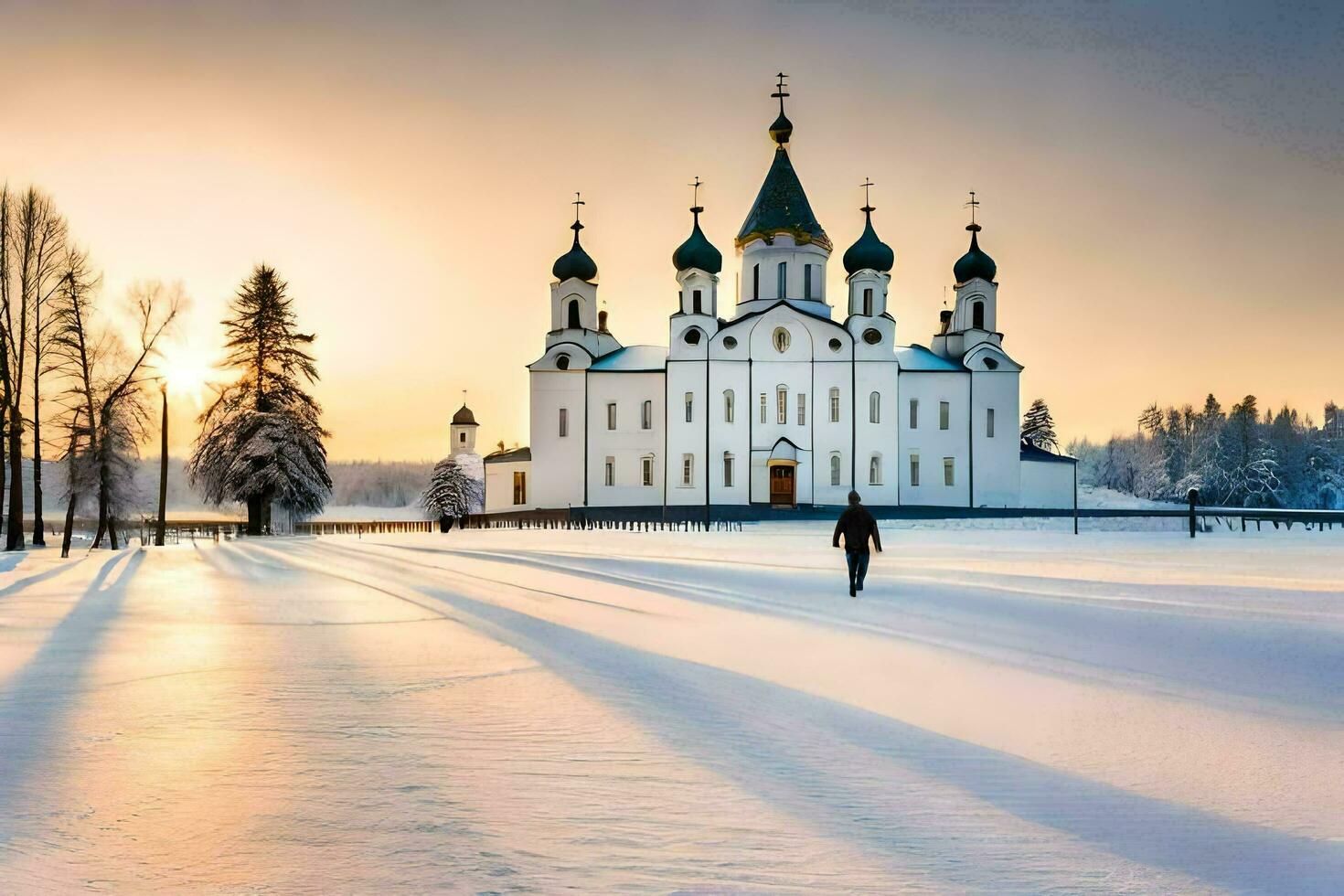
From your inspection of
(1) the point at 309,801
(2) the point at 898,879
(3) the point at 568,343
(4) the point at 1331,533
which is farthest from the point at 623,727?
(3) the point at 568,343

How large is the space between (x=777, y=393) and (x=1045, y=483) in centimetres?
1831

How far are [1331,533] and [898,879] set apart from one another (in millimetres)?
39262

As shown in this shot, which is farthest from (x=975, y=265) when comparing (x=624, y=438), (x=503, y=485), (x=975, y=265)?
(x=503, y=485)

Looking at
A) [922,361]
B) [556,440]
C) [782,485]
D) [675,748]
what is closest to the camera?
[675,748]

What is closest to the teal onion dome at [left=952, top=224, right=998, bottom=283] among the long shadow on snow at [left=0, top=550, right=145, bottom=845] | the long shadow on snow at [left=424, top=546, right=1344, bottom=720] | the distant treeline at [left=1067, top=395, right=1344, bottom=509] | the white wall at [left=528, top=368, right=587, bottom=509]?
the white wall at [left=528, top=368, right=587, bottom=509]

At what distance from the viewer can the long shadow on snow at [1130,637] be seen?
7.38 metres

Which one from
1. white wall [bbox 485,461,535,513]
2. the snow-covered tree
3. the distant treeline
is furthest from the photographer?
the distant treeline

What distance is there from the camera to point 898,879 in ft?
12.1

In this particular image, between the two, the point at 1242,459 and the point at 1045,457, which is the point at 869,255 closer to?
the point at 1045,457

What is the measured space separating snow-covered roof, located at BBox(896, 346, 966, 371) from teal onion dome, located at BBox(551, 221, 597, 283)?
63.5 ft

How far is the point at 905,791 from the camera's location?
15.6ft

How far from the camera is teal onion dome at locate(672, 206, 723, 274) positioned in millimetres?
52906

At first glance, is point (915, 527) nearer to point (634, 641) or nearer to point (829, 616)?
point (829, 616)

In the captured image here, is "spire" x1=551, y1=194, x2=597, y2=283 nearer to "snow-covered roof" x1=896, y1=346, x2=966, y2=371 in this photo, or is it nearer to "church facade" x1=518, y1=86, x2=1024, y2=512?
"church facade" x1=518, y1=86, x2=1024, y2=512
